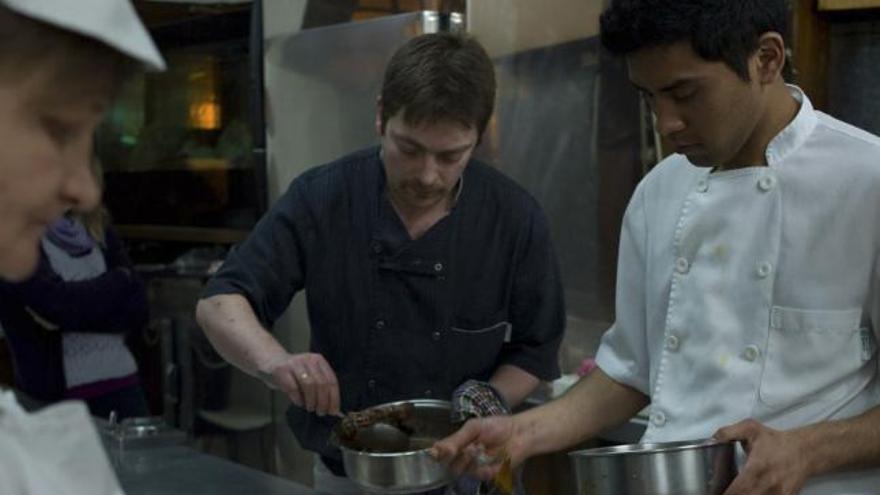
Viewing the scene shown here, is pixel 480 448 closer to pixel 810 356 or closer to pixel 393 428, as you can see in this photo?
pixel 393 428

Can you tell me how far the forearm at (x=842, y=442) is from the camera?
49.5 inches

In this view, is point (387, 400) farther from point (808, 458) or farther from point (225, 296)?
point (808, 458)

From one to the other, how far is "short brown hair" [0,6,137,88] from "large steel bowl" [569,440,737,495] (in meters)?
0.79

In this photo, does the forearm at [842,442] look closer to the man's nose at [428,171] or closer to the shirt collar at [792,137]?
the shirt collar at [792,137]

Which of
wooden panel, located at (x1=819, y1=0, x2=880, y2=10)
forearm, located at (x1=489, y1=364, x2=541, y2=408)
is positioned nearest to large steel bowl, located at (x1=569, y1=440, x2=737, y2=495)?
forearm, located at (x1=489, y1=364, x2=541, y2=408)

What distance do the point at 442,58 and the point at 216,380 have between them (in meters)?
2.01

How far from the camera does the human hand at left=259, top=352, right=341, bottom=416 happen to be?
1681mm

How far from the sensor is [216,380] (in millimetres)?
3549

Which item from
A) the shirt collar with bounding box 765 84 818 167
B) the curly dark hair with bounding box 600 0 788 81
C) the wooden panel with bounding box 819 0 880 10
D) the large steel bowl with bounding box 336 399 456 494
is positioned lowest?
the large steel bowl with bounding box 336 399 456 494

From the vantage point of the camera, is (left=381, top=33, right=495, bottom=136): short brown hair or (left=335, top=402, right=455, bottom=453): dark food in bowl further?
(left=381, top=33, right=495, bottom=136): short brown hair

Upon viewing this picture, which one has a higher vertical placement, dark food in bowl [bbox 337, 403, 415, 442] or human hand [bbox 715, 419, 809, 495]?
human hand [bbox 715, 419, 809, 495]

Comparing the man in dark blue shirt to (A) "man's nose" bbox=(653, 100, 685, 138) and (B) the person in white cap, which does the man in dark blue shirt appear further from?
(B) the person in white cap

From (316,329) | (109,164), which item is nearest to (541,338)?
(316,329)

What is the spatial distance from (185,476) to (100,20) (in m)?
1.32
